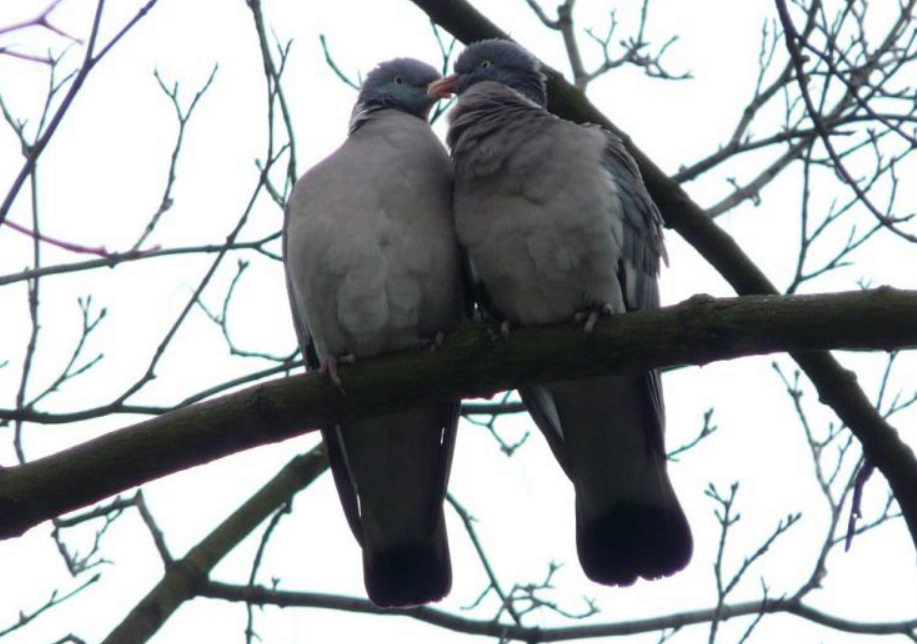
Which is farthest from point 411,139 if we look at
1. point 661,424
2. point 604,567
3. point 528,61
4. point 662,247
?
point 604,567

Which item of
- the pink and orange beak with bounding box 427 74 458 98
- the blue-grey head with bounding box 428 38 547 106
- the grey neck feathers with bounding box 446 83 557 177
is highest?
the pink and orange beak with bounding box 427 74 458 98

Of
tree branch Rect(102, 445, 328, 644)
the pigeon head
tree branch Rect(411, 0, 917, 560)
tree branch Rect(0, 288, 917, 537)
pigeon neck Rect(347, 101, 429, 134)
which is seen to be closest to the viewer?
tree branch Rect(0, 288, 917, 537)

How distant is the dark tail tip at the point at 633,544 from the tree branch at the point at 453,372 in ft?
3.72

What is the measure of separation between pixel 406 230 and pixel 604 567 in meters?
1.49

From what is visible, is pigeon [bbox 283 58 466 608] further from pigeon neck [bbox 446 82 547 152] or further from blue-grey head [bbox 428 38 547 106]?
blue-grey head [bbox 428 38 547 106]

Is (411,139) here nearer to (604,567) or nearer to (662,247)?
(662,247)

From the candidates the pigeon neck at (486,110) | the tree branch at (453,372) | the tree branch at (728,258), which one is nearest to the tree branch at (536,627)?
the tree branch at (728,258)

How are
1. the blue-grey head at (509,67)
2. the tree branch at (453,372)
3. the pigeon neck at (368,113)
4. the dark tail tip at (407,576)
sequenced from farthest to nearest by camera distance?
1. the pigeon neck at (368,113)
2. the blue-grey head at (509,67)
3. the dark tail tip at (407,576)
4. the tree branch at (453,372)

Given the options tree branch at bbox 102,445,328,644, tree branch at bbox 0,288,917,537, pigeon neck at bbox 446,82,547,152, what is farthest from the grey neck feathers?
tree branch at bbox 102,445,328,644

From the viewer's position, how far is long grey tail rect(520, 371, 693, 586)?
5.01 metres

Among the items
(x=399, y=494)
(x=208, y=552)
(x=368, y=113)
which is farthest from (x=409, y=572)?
(x=368, y=113)

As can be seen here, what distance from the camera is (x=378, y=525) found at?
5238mm

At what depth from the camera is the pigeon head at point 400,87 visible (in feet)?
20.2

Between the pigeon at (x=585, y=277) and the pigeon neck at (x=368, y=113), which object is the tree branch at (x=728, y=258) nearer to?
the pigeon at (x=585, y=277)
